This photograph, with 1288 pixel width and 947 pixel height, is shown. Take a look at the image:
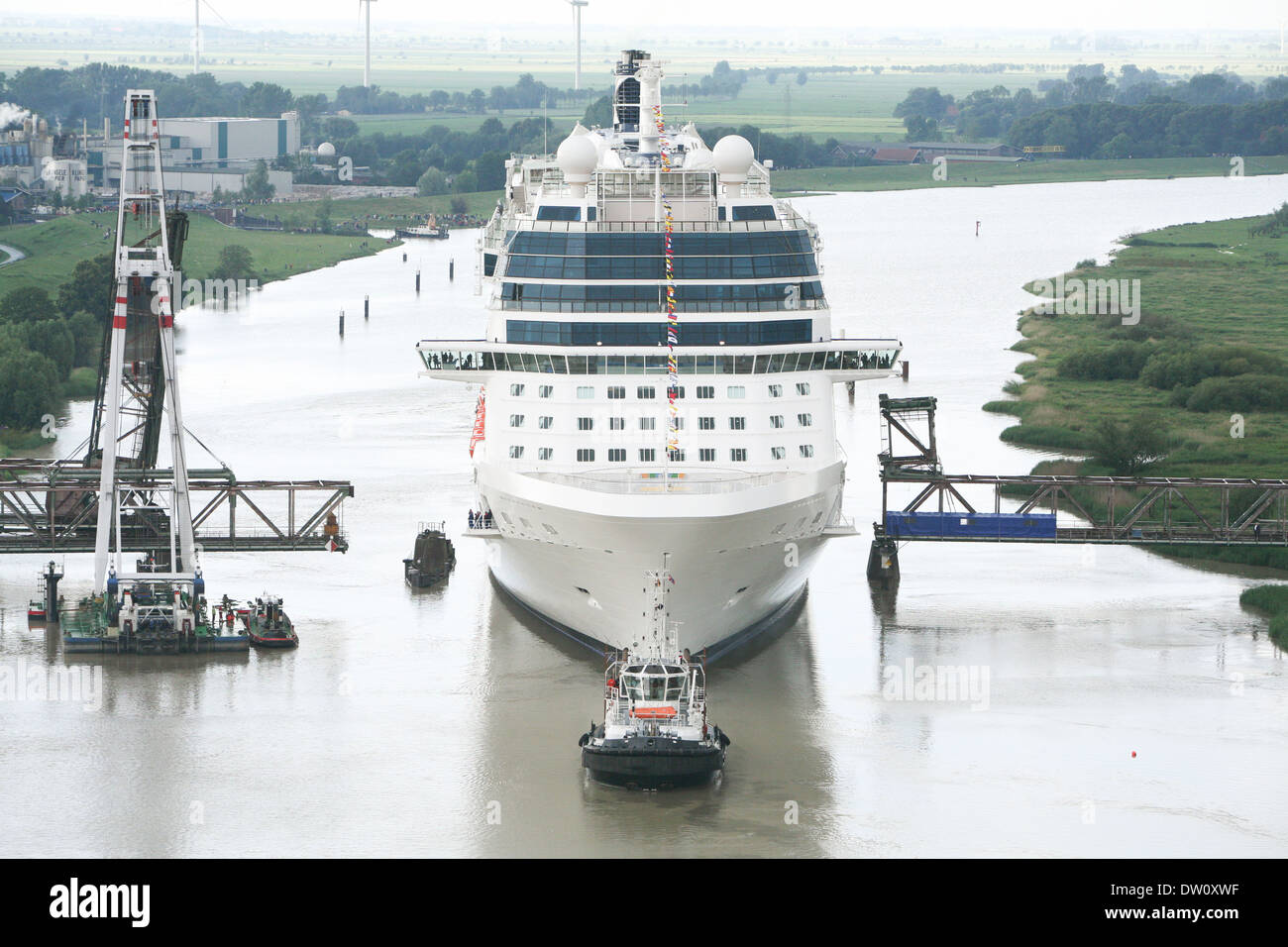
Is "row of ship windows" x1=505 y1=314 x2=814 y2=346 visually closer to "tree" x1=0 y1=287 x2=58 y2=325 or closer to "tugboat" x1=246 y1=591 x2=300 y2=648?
"tugboat" x1=246 y1=591 x2=300 y2=648

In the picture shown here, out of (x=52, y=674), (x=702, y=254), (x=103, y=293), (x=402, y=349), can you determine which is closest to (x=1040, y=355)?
(x=402, y=349)

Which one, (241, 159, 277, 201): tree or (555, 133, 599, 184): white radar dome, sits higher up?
(241, 159, 277, 201): tree

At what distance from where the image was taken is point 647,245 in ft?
168

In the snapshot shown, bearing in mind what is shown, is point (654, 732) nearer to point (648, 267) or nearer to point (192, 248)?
point (648, 267)

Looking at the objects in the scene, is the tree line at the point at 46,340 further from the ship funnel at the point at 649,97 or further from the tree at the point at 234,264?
the ship funnel at the point at 649,97

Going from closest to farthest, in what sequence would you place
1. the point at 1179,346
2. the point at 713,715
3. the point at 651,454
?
the point at 713,715 < the point at 651,454 < the point at 1179,346

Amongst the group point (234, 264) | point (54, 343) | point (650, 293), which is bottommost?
point (54, 343)

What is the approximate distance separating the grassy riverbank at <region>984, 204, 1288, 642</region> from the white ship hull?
1305 cm

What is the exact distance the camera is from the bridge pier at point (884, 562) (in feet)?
186

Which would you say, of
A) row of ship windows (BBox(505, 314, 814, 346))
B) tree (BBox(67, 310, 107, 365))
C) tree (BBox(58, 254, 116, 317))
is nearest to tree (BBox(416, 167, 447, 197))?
tree (BBox(58, 254, 116, 317))

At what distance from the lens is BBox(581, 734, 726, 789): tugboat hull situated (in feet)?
131

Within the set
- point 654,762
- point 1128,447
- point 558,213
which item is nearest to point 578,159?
point 558,213

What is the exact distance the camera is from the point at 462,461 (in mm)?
74375

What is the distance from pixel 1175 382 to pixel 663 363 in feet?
157
